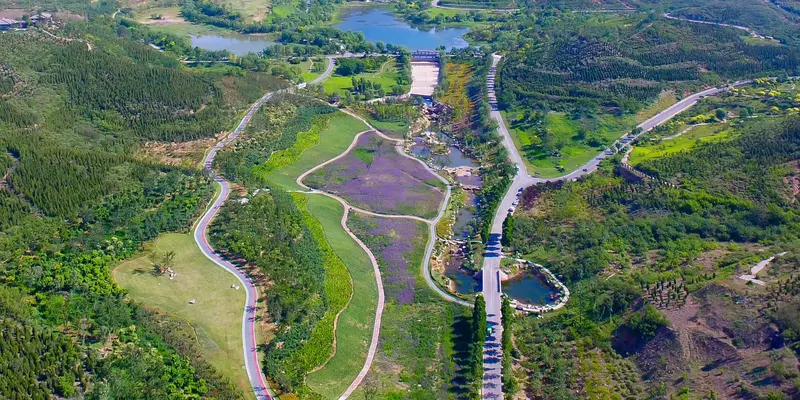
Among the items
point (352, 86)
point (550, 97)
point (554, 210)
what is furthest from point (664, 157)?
point (352, 86)

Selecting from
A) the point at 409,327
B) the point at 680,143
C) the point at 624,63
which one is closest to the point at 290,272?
Answer: the point at 409,327

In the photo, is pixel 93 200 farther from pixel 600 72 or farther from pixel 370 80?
pixel 600 72

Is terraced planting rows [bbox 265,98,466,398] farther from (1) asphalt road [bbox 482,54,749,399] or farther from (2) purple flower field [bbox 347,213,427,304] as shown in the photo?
(1) asphalt road [bbox 482,54,749,399]

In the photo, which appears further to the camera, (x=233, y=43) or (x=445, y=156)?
(x=233, y=43)

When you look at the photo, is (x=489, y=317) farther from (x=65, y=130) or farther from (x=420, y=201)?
(x=65, y=130)

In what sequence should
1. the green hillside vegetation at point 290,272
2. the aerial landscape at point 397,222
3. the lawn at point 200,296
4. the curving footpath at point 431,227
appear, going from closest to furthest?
the aerial landscape at point 397,222 → the lawn at point 200,296 → the green hillside vegetation at point 290,272 → the curving footpath at point 431,227

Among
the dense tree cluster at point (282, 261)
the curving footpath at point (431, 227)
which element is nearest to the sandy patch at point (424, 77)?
the curving footpath at point (431, 227)

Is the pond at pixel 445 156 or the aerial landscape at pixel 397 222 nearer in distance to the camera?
the aerial landscape at pixel 397 222

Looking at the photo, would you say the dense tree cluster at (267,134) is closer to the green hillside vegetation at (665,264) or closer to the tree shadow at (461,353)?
the tree shadow at (461,353)
